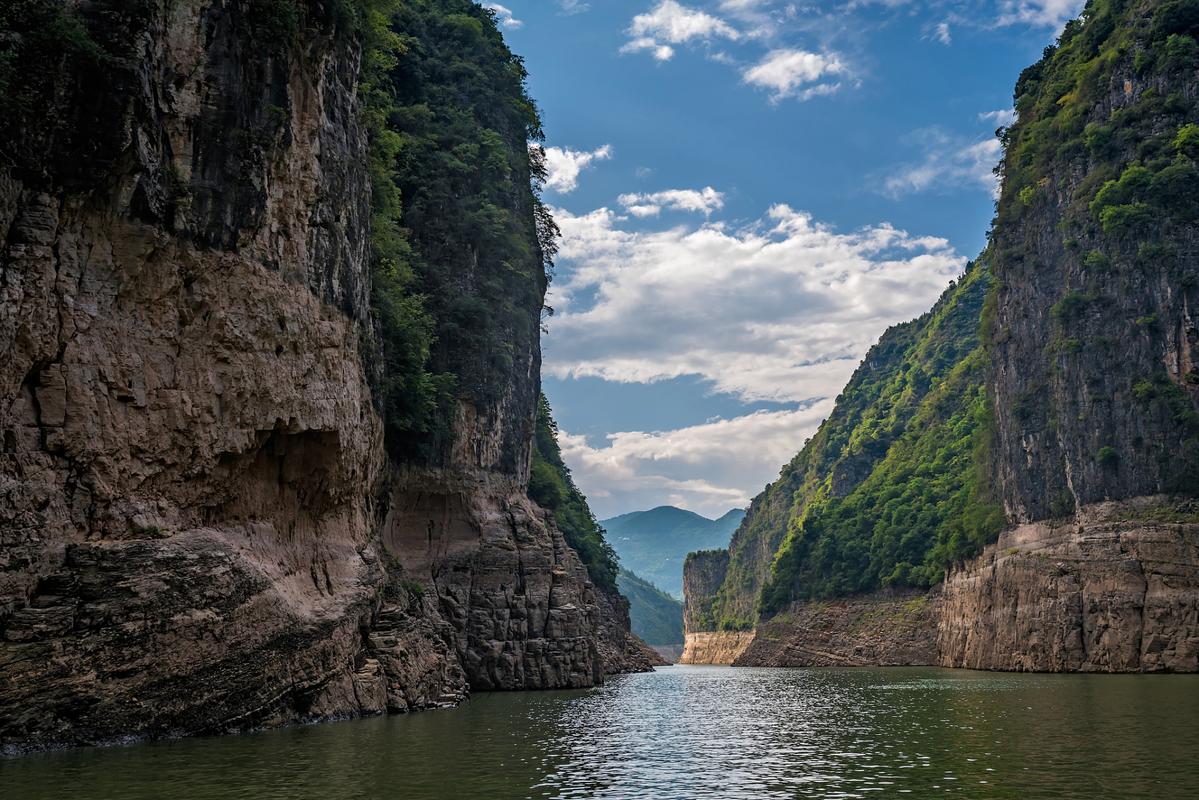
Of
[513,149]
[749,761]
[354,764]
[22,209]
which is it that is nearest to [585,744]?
[749,761]

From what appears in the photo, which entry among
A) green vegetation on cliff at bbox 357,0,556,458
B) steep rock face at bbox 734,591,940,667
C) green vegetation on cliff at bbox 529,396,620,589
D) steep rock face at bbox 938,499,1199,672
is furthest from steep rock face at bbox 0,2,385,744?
steep rock face at bbox 734,591,940,667

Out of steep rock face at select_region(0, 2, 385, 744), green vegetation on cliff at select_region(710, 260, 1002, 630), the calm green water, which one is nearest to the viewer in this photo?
the calm green water

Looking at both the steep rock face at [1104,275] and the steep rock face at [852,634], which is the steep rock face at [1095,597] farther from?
the steep rock face at [852,634]

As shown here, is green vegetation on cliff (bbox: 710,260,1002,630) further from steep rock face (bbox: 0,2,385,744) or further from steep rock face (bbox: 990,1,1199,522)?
steep rock face (bbox: 0,2,385,744)

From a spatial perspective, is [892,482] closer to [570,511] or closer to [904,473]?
[904,473]

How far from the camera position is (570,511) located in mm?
94875

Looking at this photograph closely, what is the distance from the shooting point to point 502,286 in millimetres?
56062

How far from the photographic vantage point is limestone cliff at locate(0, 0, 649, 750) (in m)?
23.0

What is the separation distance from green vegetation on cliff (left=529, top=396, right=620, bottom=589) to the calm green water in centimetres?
4180

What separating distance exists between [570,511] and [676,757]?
7080cm

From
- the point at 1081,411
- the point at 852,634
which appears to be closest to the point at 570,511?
the point at 852,634

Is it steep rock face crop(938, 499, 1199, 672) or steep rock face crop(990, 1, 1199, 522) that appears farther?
steep rock face crop(990, 1, 1199, 522)

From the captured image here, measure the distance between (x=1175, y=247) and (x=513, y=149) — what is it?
42995 mm

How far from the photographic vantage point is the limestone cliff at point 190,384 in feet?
75.4
